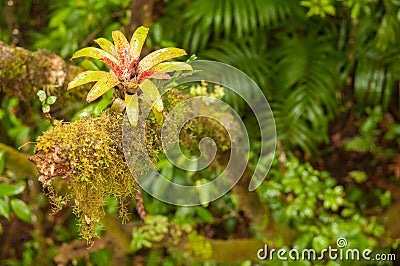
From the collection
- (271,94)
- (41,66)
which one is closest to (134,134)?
(41,66)

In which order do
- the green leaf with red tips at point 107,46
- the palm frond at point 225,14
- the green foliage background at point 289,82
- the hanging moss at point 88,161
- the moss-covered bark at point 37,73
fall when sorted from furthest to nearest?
the palm frond at point 225,14
the green foliage background at point 289,82
the moss-covered bark at point 37,73
the green leaf with red tips at point 107,46
the hanging moss at point 88,161

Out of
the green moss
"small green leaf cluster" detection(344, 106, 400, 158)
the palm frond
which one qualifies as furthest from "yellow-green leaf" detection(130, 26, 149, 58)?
"small green leaf cluster" detection(344, 106, 400, 158)

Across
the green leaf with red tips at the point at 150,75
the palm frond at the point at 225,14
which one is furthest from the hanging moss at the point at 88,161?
the palm frond at the point at 225,14

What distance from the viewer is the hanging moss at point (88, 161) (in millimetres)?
1068

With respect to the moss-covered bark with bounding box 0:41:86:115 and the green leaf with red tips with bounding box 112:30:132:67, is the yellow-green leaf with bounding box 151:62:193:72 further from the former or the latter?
the moss-covered bark with bounding box 0:41:86:115

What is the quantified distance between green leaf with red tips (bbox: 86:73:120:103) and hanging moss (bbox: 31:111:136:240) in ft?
0.29

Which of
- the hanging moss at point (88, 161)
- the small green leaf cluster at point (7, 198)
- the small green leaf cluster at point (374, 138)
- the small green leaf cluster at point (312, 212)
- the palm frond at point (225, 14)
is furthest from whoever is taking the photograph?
the small green leaf cluster at point (374, 138)

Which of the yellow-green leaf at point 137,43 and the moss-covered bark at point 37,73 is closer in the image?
the yellow-green leaf at point 137,43

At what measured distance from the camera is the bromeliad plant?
111cm

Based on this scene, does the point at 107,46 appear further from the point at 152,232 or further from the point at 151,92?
the point at 152,232

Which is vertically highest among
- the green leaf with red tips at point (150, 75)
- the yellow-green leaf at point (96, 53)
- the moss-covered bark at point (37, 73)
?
the moss-covered bark at point (37, 73)

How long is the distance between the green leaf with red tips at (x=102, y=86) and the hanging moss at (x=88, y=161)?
88mm

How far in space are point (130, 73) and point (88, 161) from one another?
0.21m

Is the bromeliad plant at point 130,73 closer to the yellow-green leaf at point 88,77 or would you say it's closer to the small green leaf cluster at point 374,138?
the yellow-green leaf at point 88,77
